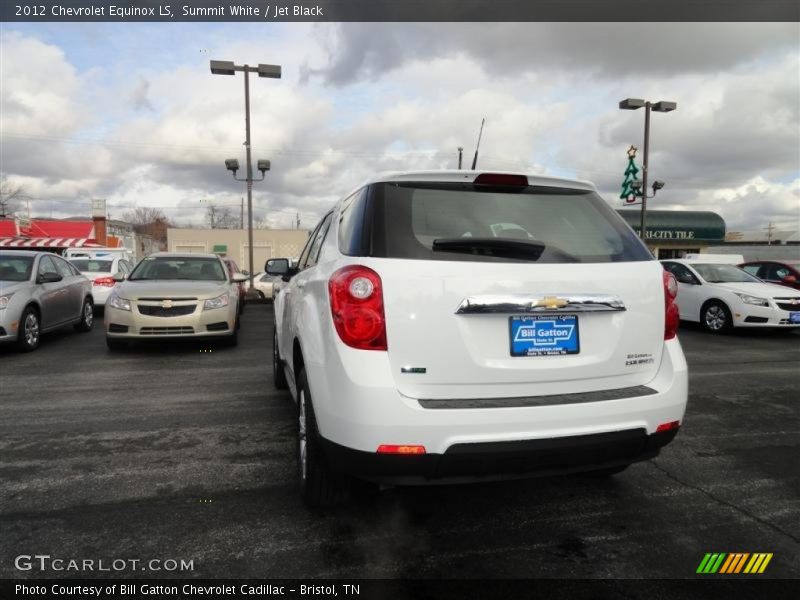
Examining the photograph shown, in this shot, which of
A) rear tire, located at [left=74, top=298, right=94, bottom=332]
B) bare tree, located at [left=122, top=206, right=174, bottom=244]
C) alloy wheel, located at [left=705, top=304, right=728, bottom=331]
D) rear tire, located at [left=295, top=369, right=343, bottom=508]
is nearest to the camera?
rear tire, located at [left=295, top=369, right=343, bottom=508]

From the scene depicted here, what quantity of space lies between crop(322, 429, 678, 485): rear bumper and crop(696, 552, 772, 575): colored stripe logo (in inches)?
24.8

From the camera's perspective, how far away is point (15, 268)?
809 centimetres

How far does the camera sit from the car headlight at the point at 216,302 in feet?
24.4

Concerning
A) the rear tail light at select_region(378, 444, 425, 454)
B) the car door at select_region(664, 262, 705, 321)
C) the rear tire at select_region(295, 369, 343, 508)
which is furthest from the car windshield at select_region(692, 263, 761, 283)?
the rear tail light at select_region(378, 444, 425, 454)

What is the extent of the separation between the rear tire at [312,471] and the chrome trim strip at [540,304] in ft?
3.13

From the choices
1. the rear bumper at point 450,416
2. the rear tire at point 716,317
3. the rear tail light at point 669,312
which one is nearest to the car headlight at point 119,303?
the rear bumper at point 450,416

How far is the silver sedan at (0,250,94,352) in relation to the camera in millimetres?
7270

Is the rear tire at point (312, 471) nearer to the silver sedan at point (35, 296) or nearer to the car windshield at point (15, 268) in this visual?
the silver sedan at point (35, 296)

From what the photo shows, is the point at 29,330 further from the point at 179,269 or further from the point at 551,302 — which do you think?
the point at 551,302

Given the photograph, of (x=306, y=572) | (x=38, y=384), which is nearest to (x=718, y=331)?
(x=306, y=572)

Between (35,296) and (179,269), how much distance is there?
200 centimetres

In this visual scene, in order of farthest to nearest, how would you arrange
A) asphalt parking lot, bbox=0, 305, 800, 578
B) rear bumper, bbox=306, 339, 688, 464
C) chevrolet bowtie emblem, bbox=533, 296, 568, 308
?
asphalt parking lot, bbox=0, 305, 800, 578, chevrolet bowtie emblem, bbox=533, 296, 568, 308, rear bumper, bbox=306, 339, 688, 464

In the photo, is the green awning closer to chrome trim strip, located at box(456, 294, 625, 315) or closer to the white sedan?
the white sedan

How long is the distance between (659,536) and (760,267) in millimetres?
14354
